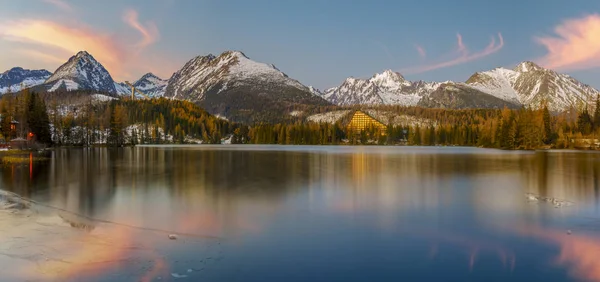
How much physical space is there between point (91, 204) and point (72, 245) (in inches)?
435

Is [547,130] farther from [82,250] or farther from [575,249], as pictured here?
[82,250]

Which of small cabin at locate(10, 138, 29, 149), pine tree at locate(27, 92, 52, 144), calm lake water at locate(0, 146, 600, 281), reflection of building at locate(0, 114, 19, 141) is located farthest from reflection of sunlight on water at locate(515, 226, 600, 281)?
pine tree at locate(27, 92, 52, 144)

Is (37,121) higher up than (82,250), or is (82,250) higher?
(37,121)

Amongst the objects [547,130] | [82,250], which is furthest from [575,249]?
[547,130]

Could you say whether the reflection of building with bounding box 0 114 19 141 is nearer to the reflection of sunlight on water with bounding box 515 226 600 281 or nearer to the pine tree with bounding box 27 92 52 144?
the pine tree with bounding box 27 92 52 144

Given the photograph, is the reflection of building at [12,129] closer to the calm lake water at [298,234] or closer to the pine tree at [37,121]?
the pine tree at [37,121]

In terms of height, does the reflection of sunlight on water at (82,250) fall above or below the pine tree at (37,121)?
below

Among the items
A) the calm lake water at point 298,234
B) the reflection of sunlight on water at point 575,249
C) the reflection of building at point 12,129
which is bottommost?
the reflection of sunlight on water at point 575,249

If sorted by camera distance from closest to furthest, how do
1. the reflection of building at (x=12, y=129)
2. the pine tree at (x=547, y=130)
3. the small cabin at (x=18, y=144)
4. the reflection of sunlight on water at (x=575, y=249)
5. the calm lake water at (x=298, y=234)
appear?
the calm lake water at (x=298, y=234), the reflection of sunlight on water at (x=575, y=249), the small cabin at (x=18, y=144), the reflection of building at (x=12, y=129), the pine tree at (x=547, y=130)

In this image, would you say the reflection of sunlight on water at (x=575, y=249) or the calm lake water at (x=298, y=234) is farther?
the reflection of sunlight on water at (x=575, y=249)

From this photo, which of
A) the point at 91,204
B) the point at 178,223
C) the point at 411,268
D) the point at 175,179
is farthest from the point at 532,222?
the point at 175,179

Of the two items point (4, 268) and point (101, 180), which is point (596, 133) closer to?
point (101, 180)

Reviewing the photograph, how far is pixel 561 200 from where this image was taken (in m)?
29.0

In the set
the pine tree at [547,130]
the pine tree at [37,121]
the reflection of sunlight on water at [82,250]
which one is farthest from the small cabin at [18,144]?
the pine tree at [547,130]
